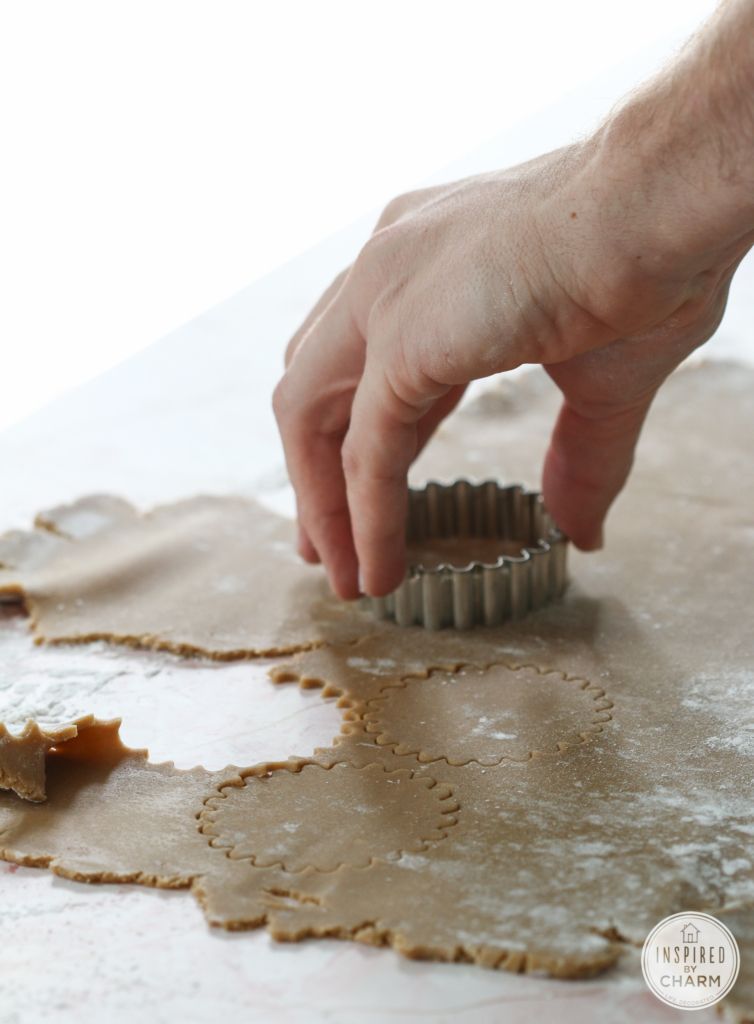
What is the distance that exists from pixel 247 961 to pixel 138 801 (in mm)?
299

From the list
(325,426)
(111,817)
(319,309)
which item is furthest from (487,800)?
(319,309)

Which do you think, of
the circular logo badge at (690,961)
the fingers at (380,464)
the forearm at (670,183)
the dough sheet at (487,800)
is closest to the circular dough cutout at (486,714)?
the dough sheet at (487,800)

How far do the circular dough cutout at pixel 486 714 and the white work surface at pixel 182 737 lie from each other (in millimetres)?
109

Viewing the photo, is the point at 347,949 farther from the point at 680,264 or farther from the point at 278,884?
the point at 680,264

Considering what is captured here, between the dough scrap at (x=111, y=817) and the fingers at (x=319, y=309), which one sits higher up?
the fingers at (x=319, y=309)

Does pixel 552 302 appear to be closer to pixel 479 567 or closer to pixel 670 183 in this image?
pixel 670 183

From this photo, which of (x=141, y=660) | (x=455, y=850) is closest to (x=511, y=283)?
(x=455, y=850)

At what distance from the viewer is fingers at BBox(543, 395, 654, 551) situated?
1.58 m

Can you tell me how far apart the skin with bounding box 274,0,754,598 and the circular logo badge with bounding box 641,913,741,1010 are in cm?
69

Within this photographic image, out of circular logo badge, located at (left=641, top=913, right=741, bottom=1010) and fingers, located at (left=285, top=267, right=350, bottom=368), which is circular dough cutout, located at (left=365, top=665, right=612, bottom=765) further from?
fingers, located at (left=285, top=267, right=350, bottom=368)

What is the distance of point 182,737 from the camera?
1314 mm

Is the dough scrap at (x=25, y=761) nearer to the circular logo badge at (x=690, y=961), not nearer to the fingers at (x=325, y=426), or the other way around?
the fingers at (x=325, y=426)

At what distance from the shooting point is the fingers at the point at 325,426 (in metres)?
1.42

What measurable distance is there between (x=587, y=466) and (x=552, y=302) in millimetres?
535
